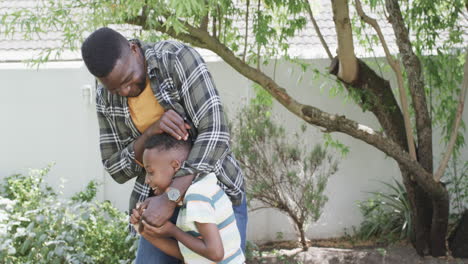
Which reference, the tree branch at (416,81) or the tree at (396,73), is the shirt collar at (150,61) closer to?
the tree at (396,73)

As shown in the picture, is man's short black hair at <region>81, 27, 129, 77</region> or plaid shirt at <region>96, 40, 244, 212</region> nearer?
man's short black hair at <region>81, 27, 129, 77</region>

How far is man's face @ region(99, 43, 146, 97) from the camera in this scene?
2744 mm

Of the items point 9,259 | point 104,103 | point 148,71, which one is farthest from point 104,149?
point 9,259

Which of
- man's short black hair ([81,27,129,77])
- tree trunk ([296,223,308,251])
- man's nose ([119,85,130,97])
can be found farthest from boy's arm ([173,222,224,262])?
tree trunk ([296,223,308,251])

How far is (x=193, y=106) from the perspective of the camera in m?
2.91

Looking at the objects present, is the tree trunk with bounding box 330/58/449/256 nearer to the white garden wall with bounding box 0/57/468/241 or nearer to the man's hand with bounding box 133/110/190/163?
the white garden wall with bounding box 0/57/468/241

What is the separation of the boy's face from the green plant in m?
4.70

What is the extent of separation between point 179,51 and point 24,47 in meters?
6.50

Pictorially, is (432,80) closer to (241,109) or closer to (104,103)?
(241,109)

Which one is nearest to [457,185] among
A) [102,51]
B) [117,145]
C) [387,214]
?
[387,214]

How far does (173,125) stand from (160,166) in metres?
0.19

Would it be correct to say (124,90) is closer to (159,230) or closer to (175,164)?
(175,164)

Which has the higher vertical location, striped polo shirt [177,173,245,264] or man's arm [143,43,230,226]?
man's arm [143,43,230,226]

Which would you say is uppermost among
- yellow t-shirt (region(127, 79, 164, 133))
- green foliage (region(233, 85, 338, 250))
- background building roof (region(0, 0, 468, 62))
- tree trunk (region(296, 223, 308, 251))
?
background building roof (region(0, 0, 468, 62))
